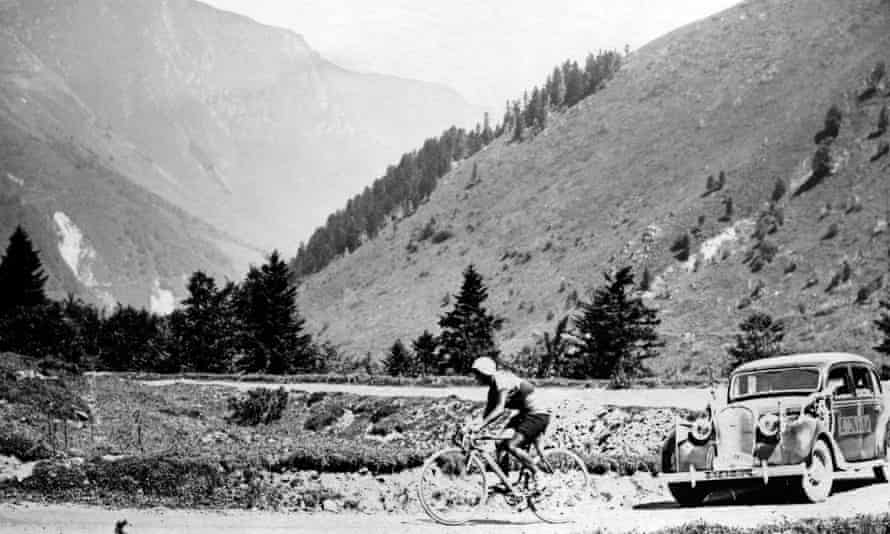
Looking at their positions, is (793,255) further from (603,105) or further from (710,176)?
(603,105)

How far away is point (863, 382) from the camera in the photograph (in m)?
18.4

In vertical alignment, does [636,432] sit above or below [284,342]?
below

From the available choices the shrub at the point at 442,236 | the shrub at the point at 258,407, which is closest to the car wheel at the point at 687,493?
the shrub at the point at 258,407

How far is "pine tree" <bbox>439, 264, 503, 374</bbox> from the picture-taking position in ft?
231

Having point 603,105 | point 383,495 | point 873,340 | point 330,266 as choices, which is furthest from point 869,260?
point 330,266

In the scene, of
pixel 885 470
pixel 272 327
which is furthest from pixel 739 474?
pixel 272 327

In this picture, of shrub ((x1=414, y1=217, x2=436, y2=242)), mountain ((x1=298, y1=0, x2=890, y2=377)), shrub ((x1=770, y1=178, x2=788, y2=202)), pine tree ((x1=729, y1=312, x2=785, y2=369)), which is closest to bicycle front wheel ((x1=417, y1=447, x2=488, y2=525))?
pine tree ((x1=729, y1=312, x2=785, y2=369))

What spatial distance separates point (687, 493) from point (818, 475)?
2.39 m

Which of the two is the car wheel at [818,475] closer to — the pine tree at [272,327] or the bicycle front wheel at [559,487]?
the bicycle front wheel at [559,487]

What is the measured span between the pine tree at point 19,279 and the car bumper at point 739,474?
86293mm

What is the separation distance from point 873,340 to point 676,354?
1749cm

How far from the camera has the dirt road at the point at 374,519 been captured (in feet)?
48.2

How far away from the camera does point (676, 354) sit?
7675cm

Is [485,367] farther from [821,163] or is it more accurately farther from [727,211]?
[727,211]
